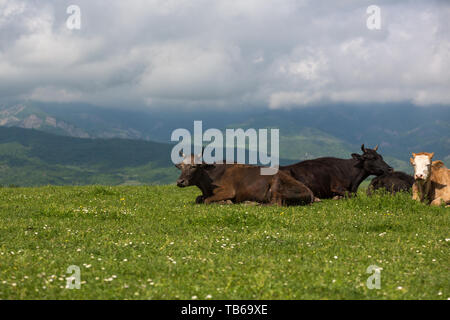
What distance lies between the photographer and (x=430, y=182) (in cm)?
1870

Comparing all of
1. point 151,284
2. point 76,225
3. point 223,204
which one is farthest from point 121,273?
point 223,204

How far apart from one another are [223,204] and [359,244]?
29.1ft

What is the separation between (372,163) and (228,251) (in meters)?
14.0

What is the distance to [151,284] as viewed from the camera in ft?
25.7

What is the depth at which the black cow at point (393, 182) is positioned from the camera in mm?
Answer: 20719

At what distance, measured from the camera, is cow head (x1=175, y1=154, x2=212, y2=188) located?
63.9 ft

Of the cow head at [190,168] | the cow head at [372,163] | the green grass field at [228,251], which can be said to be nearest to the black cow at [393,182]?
the cow head at [372,163]

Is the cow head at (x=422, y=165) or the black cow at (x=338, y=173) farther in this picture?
the black cow at (x=338, y=173)

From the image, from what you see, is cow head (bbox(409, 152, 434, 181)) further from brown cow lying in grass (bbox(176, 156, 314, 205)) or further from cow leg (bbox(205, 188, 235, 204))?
cow leg (bbox(205, 188, 235, 204))

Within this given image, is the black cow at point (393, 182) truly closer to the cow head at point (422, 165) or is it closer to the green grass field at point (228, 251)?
the cow head at point (422, 165)

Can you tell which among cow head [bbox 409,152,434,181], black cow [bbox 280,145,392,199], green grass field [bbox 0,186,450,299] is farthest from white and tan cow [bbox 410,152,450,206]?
black cow [bbox 280,145,392,199]

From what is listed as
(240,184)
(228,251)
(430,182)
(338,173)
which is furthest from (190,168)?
(430,182)

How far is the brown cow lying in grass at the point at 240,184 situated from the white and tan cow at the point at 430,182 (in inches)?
171

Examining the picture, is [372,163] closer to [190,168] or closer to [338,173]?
[338,173]
